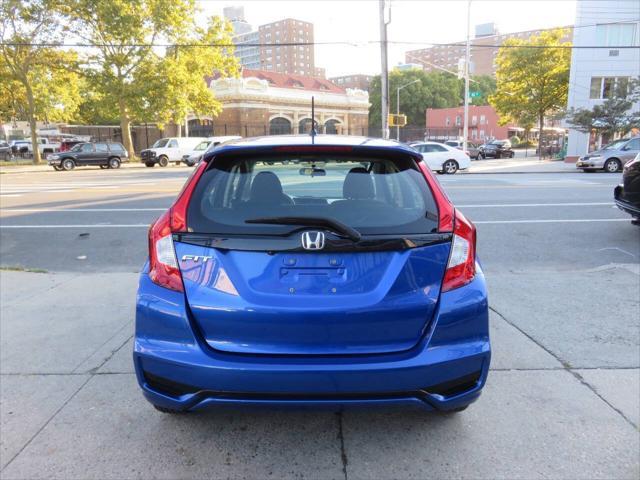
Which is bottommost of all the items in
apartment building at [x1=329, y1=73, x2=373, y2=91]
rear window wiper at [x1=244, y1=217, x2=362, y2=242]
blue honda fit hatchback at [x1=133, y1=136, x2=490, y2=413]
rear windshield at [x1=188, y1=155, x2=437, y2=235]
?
blue honda fit hatchback at [x1=133, y1=136, x2=490, y2=413]

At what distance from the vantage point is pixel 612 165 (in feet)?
76.6

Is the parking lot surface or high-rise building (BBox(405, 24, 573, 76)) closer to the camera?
the parking lot surface

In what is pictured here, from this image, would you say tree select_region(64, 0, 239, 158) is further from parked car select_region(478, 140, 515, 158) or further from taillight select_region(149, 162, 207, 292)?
taillight select_region(149, 162, 207, 292)

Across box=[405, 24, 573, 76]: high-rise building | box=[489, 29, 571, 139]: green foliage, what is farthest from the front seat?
box=[405, 24, 573, 76]: high-rise building

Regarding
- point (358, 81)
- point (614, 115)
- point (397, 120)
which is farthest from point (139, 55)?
point (358, 81)

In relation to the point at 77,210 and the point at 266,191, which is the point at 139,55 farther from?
the point at 266,191

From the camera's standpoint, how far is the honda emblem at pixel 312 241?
2.39 m

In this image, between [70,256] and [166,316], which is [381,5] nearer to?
[70,256]

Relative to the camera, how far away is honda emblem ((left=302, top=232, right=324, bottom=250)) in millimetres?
2389

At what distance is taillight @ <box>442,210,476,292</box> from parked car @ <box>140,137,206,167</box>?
3360cm

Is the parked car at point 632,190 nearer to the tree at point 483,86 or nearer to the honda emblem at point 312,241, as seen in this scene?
the honda emblem at point 312,241

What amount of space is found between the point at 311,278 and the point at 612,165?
82.6 feet

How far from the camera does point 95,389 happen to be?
3.48 m

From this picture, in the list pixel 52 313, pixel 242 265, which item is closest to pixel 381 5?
pixel 52 313
